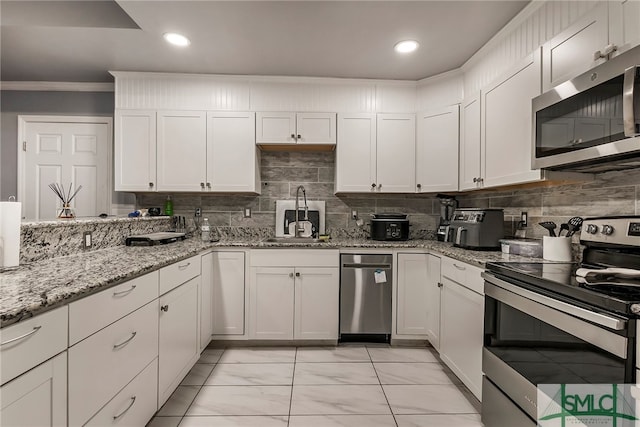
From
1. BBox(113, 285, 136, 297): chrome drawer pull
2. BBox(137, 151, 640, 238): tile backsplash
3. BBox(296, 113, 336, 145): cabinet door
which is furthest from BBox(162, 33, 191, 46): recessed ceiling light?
BBox(113, 285, 136, 297): chrome drawer pull

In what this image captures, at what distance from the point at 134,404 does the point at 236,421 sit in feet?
1.89

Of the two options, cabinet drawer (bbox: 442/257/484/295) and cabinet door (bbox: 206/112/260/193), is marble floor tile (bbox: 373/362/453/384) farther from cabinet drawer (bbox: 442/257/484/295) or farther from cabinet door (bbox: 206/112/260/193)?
cabinet door (bbox: 206/112/260/193)

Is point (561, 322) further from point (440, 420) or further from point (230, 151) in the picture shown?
point (230, 151)

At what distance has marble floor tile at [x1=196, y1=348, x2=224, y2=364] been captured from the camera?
253 centimetres

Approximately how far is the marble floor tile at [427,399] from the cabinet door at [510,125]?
4.61 feet

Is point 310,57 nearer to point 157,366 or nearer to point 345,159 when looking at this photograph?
point 345,159

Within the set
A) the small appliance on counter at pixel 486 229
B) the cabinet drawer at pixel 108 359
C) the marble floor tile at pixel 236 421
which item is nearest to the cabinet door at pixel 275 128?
the small appliance on counter at pixel 486 229

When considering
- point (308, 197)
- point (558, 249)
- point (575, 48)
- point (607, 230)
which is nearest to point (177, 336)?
point (308, 197)

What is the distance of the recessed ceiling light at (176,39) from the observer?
234 cm

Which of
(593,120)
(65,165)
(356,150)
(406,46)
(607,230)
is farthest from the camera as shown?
(65,165)

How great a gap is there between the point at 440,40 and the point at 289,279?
2.21m

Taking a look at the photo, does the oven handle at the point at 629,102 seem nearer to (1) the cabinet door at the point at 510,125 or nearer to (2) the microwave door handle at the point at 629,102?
(2) the microwave door handle at the point at 629,102

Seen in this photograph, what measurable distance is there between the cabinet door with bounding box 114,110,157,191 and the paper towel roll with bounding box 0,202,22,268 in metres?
1.63

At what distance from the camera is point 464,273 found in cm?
208
